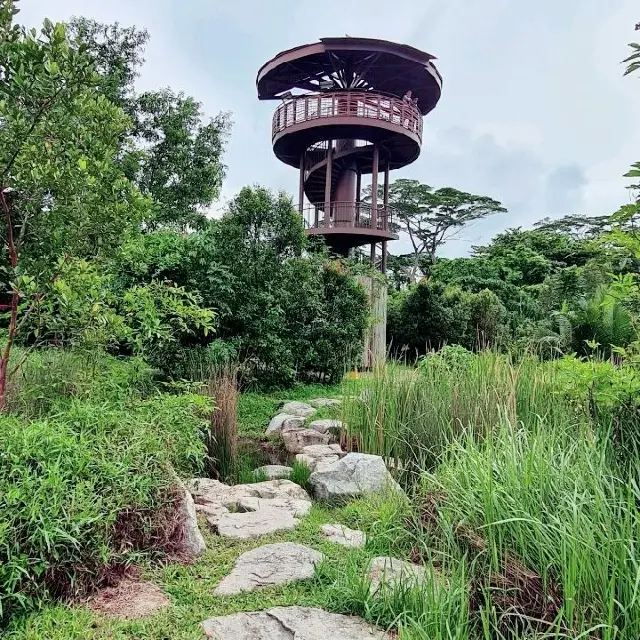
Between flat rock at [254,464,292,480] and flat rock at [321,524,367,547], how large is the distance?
3.64 ft

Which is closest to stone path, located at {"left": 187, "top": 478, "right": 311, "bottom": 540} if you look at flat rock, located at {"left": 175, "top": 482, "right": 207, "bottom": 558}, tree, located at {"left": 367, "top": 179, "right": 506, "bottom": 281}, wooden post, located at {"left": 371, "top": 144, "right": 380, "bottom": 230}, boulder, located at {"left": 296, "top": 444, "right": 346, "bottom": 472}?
flat rock, located at {"left": 175, "top": 482, "right": 207, "bottom": 558}

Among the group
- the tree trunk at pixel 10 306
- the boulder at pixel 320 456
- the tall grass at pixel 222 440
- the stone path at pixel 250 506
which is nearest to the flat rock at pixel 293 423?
the boulder at pixel 320 456

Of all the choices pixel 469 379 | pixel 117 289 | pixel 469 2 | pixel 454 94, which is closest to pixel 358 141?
pixel 454 94

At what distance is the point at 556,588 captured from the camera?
1.76m

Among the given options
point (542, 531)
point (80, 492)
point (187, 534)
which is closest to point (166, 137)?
point (187, 534)

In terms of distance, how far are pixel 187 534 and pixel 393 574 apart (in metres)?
0.97

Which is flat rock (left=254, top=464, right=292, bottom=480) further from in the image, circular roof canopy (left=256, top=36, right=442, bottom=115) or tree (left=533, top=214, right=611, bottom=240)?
tree (left=533, top=214, right=611, bottom=240)

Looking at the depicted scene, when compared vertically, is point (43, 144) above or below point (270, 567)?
above

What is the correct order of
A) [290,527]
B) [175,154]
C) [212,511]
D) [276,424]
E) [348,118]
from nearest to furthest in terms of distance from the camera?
[290,527], [212,511], [276,424], [175,154], [348,118]

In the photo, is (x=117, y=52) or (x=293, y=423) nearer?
(x=293, y=423)

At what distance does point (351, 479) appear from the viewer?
3475 mm

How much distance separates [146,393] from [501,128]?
42.2 feet

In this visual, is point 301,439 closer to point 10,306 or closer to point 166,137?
point 10,306

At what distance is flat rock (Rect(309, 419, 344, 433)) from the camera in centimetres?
510
